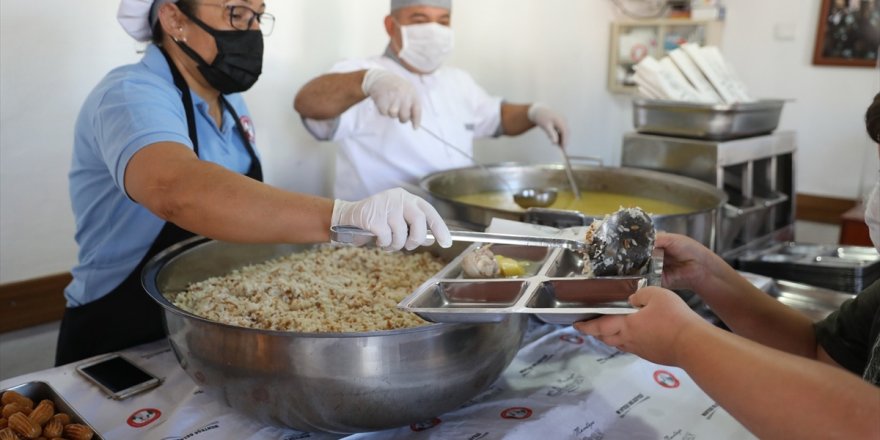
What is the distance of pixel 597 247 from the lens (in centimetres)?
100

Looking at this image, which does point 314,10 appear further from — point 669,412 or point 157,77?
point 669,412

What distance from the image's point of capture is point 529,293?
3.02 ft

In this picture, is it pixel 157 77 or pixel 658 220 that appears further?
pixel 658 220

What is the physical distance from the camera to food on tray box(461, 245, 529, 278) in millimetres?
1078

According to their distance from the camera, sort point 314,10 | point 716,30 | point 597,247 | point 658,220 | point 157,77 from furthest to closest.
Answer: point 716,30 < point 314,10 < point 658,220 < point 157,77 < point 597,247

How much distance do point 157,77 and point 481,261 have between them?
30.6 inches

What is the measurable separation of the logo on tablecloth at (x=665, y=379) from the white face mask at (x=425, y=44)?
1.44 meters

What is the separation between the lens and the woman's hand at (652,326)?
0.79m

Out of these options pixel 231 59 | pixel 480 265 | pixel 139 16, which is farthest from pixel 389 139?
pixel 480 265

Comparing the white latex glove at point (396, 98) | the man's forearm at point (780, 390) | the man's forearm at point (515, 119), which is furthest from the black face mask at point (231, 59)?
the man's forearm at point (515, 119)

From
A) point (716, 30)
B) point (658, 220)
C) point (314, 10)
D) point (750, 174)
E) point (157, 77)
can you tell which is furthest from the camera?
point (716, 30)

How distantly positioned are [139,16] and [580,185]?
4.71 feet

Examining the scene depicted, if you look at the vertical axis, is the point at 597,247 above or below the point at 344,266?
above

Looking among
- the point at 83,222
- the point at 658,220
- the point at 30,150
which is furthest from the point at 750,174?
the point at 30,150
